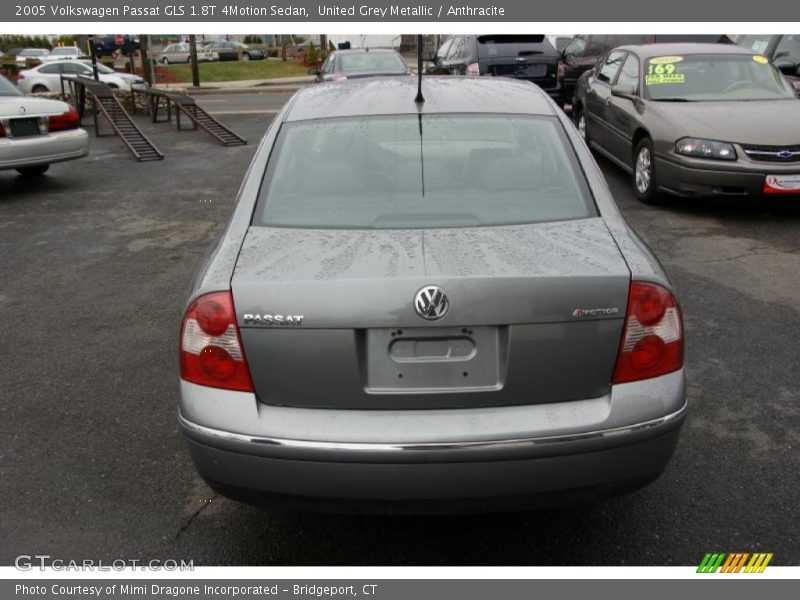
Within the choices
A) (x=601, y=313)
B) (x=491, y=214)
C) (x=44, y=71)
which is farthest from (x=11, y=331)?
(x=44, y=71)

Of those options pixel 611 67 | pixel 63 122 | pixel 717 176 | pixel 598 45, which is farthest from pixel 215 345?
pixel 598 45

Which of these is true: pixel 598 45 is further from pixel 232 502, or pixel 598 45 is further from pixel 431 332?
pixel 431 332

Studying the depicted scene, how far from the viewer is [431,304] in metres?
2.34

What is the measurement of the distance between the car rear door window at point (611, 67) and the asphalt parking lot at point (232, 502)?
2.99 meters

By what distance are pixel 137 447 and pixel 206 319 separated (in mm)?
1417

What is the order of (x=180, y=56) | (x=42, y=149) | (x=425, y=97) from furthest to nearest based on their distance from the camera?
(x=180, y=56) → (x=42, y=149) → (x=425, y=97)

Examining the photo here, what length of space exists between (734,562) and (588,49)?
43.0 feet

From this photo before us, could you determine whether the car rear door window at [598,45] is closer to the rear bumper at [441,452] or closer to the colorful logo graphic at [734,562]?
the colorful logo graphic at [734,562]

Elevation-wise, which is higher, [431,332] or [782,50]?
[782,50]

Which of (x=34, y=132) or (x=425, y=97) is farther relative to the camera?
(x=34, y=132)

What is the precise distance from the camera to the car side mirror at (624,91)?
8531mm

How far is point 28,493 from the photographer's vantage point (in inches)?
128

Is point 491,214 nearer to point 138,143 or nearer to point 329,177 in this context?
point 329,177

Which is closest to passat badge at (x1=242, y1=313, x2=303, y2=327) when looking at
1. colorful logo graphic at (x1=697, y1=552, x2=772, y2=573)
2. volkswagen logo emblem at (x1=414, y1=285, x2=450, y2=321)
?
volkswagen logo emblem at (x1=414, y1=285, x2=450, y2=321)
